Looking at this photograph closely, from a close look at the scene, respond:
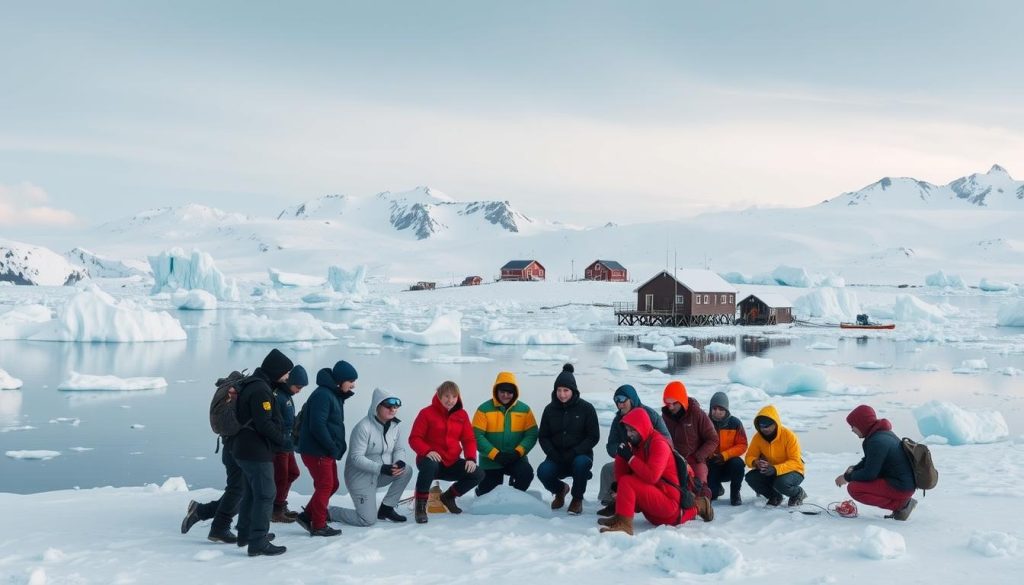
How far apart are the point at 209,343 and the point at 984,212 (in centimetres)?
17120

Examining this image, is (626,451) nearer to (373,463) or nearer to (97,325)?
(373,463)

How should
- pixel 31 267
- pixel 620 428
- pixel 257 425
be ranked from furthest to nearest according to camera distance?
A: 1. pixel 31 267
2. pixel 620 428
3. pixel 257 425

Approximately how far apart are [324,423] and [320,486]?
48 centimetres

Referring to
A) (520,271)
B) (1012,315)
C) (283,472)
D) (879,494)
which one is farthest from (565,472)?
(520,271)

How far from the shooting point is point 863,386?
22.2 m

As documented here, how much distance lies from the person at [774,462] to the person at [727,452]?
0.37 ft

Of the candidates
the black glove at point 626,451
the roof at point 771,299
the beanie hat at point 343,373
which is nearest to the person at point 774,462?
the black glove at point 626,451

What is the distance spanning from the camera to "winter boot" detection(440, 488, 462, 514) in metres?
7.26

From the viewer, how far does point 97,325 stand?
3403 cm

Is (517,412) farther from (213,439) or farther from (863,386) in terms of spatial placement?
(863,386)

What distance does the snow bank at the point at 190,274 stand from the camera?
7731cm

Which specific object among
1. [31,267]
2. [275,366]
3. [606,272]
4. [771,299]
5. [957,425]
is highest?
[31,267]

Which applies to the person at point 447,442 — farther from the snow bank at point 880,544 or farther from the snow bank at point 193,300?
the snow bank at point 193,300

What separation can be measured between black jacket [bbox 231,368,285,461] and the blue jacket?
54 cm
